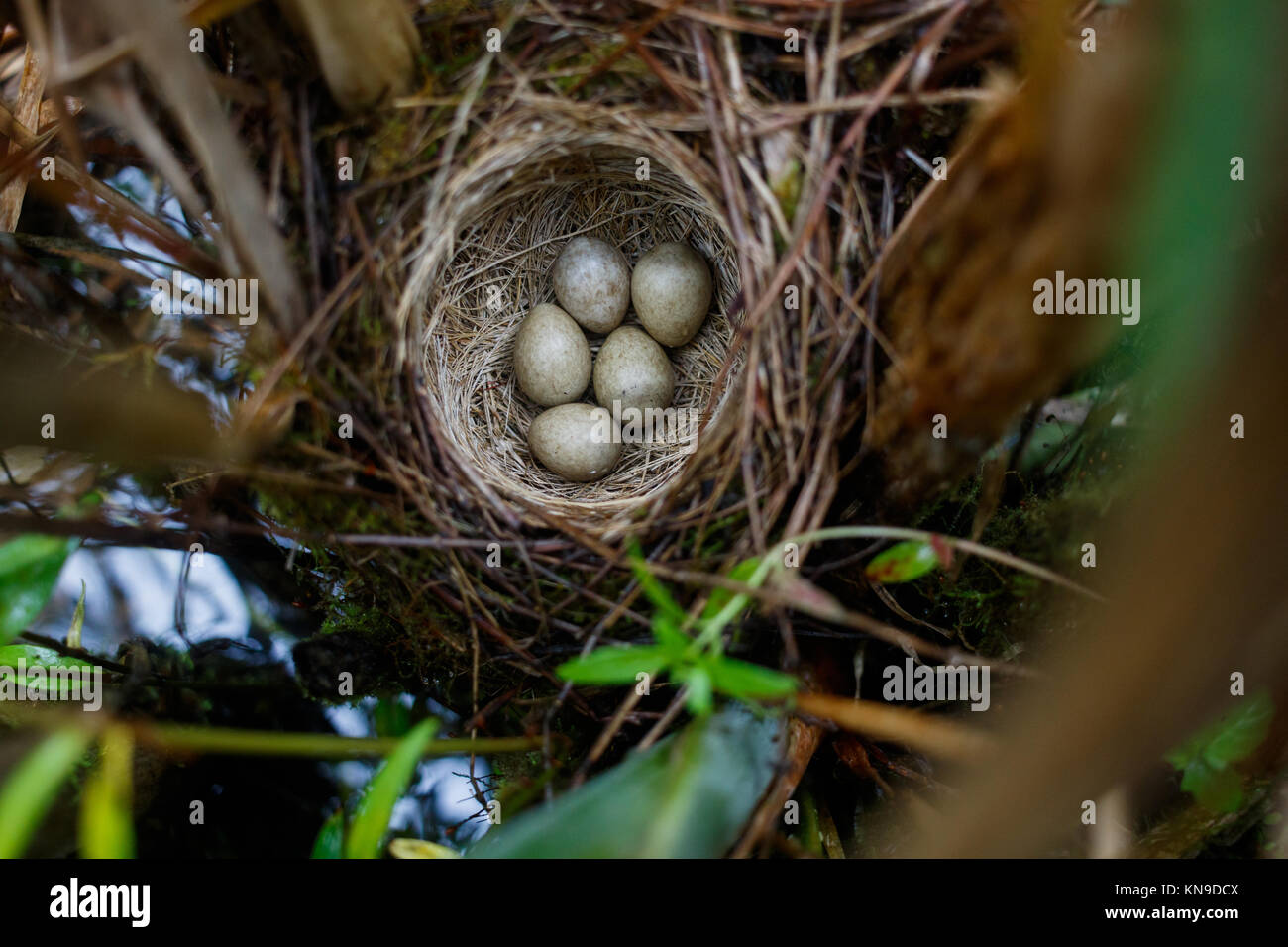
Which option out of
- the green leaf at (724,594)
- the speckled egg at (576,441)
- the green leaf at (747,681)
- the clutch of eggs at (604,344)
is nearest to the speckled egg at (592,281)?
the clutch of eggs at (604,344)

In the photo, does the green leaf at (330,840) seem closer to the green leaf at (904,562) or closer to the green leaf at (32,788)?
the green leaf at (32,788)

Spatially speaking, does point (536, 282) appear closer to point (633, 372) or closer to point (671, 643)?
point (633, 372)

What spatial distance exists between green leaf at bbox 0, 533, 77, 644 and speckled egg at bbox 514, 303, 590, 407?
2.52ft

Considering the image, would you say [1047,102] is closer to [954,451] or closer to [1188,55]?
[1188,55]

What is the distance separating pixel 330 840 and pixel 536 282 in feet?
3.26

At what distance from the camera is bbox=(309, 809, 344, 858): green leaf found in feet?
3.48

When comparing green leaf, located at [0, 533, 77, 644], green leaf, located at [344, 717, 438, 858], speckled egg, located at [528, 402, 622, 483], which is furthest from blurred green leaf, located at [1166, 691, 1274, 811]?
green leaf, located at [0, 533, 77, 644]

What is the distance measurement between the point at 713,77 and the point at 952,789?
93 cm

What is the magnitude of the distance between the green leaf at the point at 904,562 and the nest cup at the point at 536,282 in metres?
0.32

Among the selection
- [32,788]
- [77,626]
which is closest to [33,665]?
[77,626]

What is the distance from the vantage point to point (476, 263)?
1409 millimetres

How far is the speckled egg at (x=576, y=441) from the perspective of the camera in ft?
4.74

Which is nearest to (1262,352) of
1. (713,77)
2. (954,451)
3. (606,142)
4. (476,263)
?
(954,451)

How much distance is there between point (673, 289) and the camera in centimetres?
145
